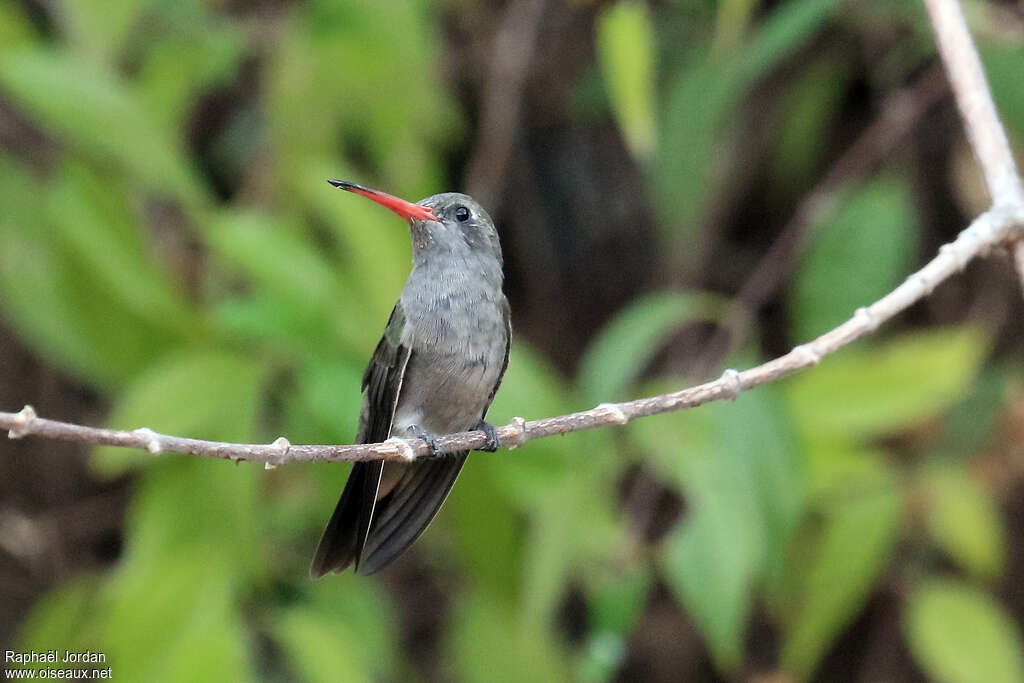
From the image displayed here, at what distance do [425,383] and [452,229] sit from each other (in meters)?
0.46

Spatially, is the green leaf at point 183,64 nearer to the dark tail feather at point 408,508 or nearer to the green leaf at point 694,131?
the green leaf at point 694,131

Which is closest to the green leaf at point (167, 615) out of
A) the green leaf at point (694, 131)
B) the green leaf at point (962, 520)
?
the green leaf at point (694, 131)

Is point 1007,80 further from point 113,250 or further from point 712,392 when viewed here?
point 113,250

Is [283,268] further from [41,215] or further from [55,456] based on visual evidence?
[55,456]

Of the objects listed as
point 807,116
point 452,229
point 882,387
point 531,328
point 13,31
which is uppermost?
point 13,31

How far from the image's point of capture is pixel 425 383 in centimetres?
275

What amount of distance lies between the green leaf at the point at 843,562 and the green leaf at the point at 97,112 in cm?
229

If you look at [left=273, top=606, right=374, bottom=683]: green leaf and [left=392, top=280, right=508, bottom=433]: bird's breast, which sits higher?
[left=392, top=280, right=508, bottom=433]: bird's breast

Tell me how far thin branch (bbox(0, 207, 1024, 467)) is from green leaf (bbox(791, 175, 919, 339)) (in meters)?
1.76

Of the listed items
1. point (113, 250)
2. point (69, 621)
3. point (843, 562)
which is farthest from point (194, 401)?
point (843, 562)

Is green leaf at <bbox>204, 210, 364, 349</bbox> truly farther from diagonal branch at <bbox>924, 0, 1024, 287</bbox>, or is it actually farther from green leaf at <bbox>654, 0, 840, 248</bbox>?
diagonal branch at <bbox>924, 0, 1024, 287</bbox>

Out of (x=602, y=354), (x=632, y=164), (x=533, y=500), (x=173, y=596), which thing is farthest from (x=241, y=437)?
(x=632, y=164)

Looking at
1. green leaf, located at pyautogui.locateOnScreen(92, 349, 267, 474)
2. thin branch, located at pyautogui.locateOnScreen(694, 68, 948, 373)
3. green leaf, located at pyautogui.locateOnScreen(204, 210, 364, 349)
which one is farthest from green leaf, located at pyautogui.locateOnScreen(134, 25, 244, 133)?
thin branch, located at pyautogui.locateOnScreen(694, 68, 948, 373)

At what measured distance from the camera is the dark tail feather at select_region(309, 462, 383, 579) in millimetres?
2451
